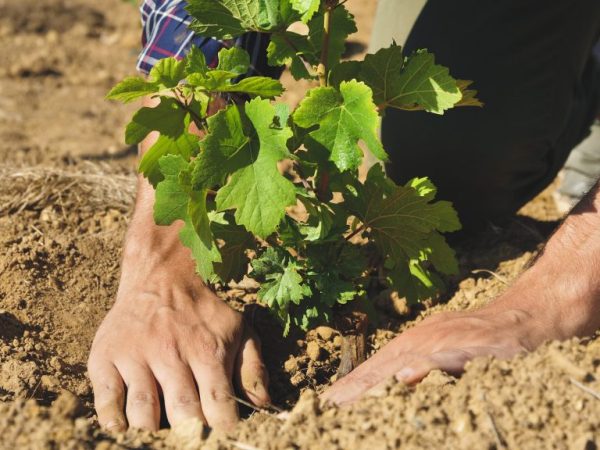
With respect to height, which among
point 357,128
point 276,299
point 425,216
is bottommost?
point 276,299

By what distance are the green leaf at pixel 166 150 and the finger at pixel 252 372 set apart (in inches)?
22.2

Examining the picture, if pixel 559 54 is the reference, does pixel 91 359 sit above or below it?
Result: below

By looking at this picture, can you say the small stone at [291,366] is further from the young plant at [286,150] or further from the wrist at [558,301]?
the wrist at [558,301]

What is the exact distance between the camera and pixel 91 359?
2094mm

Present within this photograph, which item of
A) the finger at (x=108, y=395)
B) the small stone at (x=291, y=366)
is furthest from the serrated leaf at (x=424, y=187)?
the finger at (x=108, y=395)

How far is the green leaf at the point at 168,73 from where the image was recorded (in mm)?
1753

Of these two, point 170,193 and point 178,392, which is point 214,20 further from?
point 178,392

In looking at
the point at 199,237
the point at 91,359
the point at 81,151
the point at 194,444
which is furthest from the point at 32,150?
the point at 194,444

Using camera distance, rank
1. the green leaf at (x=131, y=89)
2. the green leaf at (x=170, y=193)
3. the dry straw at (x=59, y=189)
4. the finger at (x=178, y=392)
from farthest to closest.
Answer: the dry straw at (x=59, y=189), the finger at (x=178, y=392), the green leaf at (x=170, y=193), the green leaf at (x=131, y=89)

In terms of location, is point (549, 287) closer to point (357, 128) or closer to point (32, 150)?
point (357, 128)

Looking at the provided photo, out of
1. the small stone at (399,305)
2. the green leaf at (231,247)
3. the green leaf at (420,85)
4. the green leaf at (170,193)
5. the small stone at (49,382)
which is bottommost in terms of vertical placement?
the small stone at (399,305)

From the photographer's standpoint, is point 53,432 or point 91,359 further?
point 91,359

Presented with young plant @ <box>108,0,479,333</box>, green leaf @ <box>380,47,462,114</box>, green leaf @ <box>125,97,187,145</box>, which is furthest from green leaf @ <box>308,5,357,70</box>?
green leaf @ <box>125,97,187,145</box>

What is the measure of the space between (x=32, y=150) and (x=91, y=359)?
1986 mm
